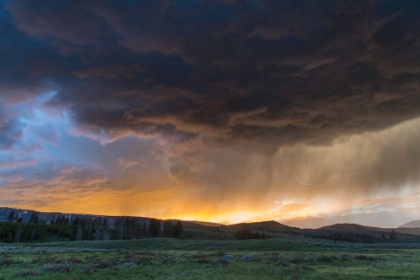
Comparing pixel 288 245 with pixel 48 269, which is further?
pixel 288 245

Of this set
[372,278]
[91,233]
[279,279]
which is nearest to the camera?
[279,279]

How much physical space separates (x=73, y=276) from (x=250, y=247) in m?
63.7

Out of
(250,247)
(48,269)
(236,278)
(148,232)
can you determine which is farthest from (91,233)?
(236,278)

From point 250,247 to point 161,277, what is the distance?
61294 millimetres

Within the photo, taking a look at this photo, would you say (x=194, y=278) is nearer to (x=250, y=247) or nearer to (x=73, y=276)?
(x=73, y=276)

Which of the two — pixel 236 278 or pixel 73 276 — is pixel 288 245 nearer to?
pixel 236 278

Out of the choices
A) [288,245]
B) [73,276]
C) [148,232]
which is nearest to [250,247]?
[288,245]

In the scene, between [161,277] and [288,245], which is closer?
[161,277]

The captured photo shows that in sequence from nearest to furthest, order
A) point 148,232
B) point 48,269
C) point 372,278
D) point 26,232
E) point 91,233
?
point 372,278
point 48,269
point 26,232
point 91,233
point 148,232

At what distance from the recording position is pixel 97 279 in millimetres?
21281

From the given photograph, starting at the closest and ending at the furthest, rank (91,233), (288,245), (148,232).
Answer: (288,245), (91,233), (148,232)

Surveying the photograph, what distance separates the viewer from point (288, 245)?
7594 centimetres

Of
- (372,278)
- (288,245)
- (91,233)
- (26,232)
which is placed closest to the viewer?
(372,278)

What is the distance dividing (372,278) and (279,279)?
8452 mm
